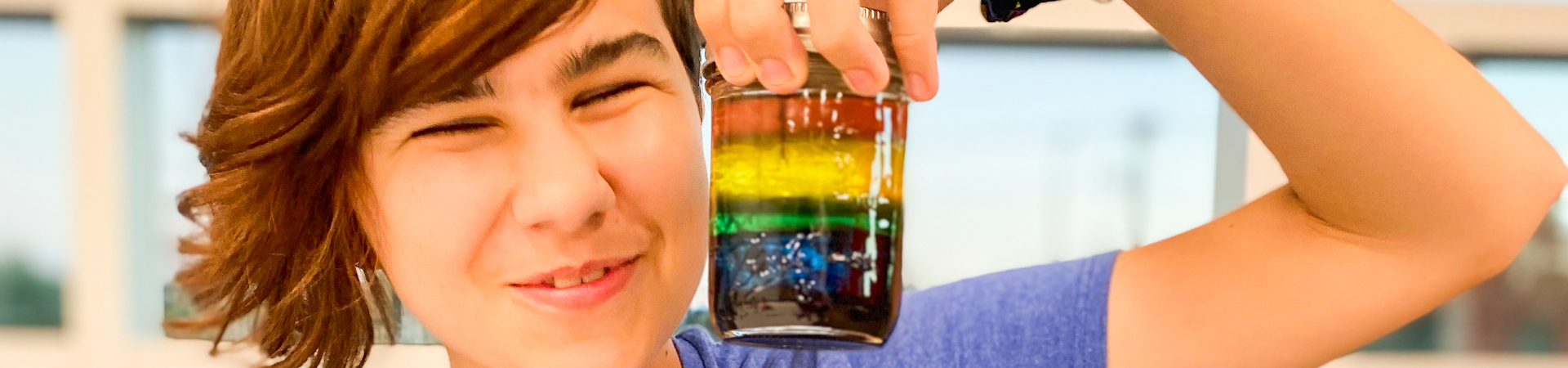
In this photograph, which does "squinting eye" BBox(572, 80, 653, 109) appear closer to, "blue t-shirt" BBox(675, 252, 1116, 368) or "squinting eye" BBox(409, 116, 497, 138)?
"squinting eye" BBox(409, 116, 497, 138)

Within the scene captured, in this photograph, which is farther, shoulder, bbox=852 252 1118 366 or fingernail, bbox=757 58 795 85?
shoulder, bbox=852 252 1118 366

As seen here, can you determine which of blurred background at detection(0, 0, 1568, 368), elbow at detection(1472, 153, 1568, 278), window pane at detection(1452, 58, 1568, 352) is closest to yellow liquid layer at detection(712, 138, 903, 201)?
elbow at detection(1472, 153, 1568, 278)

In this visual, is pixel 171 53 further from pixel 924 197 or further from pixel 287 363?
pixel 924 197

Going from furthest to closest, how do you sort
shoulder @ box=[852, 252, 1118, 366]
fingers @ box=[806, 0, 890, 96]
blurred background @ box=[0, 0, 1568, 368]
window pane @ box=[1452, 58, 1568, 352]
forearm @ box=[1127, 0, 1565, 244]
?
window pane @ box=[1452, 58, 1568, 352] → blurred background @ box=[0, 0, 1568, 368] → shoulder @ box=[852, 252, 1118, 366] → forearm @ box=[1127, 0, 1565, 244] → fingers @ box=[806, 0, 890, 96]

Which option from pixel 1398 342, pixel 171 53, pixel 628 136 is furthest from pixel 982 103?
pixel 171 53

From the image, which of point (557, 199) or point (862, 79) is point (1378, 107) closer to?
point (862, 79)

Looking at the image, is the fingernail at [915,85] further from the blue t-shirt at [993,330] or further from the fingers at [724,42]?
the blue t-shirt at [993,330]
